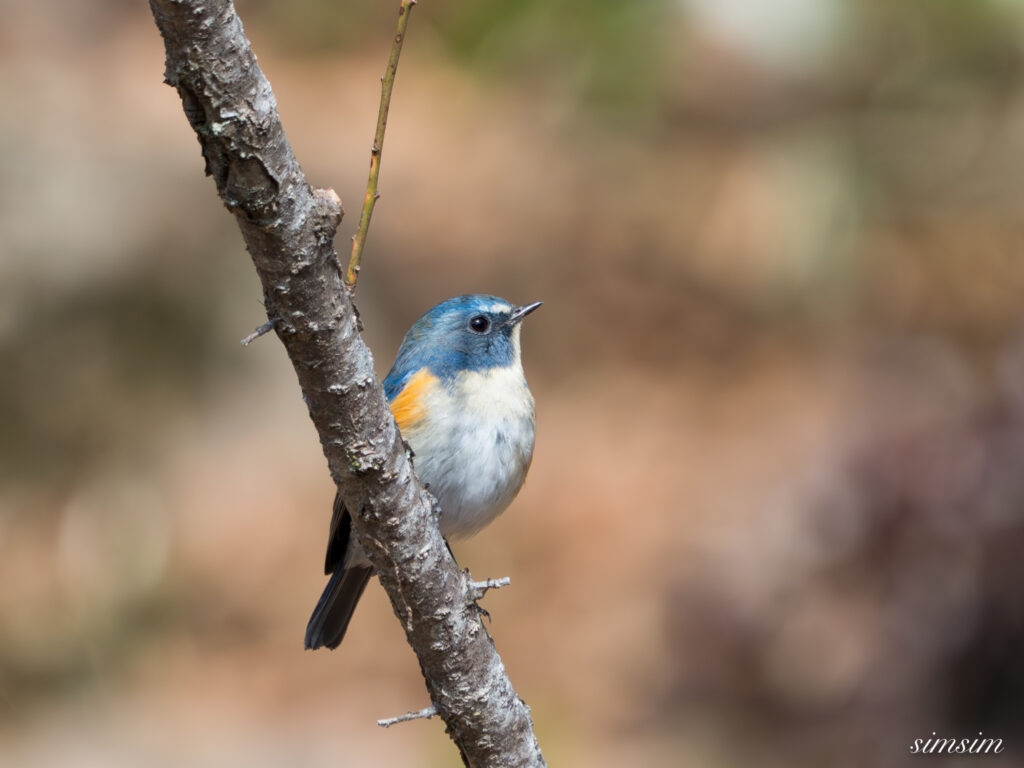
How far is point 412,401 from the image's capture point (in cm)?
321

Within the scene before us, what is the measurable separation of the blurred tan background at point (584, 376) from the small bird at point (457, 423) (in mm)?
2873

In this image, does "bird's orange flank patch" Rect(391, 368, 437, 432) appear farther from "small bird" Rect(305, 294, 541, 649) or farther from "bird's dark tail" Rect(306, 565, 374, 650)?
"bird's dark tail" Rect(306, 565, 374, 650)

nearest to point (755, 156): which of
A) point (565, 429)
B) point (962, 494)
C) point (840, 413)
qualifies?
point (840, 413)

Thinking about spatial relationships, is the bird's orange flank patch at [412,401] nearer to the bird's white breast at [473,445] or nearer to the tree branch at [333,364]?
the bird's white breast at [473,445]

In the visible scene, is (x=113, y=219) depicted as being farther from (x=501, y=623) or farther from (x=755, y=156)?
(x=755, y=156)

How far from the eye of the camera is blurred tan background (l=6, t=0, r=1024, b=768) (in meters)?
5.95

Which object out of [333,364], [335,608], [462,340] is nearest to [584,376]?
[462,340]

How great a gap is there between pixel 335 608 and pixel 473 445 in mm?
837

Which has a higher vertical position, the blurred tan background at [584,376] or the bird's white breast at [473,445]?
the blurred tan background at [584,376]

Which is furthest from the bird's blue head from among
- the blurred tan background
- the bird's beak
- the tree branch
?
the blurred tan background

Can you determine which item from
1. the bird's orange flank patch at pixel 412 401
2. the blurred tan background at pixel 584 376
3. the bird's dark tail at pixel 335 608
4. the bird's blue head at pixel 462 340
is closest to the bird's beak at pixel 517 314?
the bird's blue head at pixel 462 340

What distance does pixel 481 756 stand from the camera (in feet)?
8.52

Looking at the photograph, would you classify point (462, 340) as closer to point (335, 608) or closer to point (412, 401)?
point (412, 401)

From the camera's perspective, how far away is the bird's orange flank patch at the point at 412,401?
318cm
